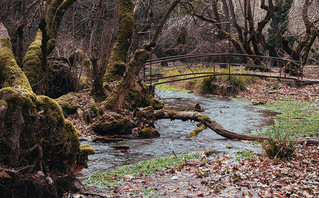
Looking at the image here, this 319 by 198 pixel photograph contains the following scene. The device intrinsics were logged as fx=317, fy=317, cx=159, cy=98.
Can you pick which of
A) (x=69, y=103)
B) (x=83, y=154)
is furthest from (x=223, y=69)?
(x=83, y=154)

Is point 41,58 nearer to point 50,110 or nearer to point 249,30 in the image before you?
point 50,110

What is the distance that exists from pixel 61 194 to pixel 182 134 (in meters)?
5.82

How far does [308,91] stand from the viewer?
635 inches

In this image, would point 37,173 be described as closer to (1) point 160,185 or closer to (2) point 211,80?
(1) point 160,185

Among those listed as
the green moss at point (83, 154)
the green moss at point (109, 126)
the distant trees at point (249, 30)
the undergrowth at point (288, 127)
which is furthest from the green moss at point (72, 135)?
the distant trees at point (249, 30)

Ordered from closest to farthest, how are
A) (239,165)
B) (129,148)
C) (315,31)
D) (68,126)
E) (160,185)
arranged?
(68,126) < (160,185) < (239,165) < (129,148) < (315,31)

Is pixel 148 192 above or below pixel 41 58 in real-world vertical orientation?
below

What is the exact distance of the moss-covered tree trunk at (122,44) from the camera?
1357 centimetres

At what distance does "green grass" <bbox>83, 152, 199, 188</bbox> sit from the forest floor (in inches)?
6.8

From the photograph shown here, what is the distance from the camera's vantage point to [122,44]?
14.0 m

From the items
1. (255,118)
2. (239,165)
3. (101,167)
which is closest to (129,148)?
(101,167)

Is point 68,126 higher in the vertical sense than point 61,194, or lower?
higher

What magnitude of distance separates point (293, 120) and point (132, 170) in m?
6.50

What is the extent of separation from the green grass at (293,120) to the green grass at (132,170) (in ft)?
7.05
